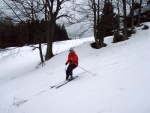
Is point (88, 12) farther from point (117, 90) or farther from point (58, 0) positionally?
point (117, 90)

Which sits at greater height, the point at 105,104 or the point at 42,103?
the point at 105,104

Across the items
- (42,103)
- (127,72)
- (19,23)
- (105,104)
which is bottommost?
(42,103)

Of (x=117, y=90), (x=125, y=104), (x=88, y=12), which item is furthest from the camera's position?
(x=88, y=12)

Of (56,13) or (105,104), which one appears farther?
(56,13)

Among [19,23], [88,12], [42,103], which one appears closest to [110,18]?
[88,12]

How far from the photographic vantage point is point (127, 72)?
8578 mm

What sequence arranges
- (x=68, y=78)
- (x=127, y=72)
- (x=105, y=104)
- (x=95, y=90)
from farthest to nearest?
(x=68, y=78) → (x=127, y=72) → (x=95, y=90) → (x=105, y=104)

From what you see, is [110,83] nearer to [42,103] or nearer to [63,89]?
[63,89]

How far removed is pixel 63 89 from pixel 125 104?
12.6 ft

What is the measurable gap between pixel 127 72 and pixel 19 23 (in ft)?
45.6

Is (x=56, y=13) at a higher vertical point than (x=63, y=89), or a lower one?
higher

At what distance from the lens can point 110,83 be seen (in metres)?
7.74

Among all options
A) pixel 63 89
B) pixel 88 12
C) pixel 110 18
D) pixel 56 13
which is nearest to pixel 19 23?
pixel 56 13

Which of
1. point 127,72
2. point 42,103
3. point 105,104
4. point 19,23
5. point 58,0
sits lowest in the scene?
point 42,103
